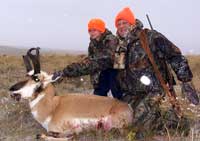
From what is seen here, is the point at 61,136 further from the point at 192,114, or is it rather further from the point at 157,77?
the point at 192,114

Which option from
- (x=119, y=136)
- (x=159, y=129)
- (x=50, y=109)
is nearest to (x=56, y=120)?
(x=50, y=109)

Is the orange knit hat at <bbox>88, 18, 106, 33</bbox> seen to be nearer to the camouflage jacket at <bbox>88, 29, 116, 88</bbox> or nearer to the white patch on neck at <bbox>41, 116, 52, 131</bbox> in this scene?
the camouflage jacket at <bbox>88, 29, 116, 88</bbox>

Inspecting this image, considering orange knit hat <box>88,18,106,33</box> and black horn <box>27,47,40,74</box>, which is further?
orange knit hat <box>88,18,106,33</box>

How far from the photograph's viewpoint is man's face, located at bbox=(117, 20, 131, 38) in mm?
7930

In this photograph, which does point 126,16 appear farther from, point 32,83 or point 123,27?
point 32,83

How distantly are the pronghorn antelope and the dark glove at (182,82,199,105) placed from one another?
0.85 metres

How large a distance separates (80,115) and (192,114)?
8.86ft

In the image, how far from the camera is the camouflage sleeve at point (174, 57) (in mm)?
7531

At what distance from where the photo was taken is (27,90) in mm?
7707

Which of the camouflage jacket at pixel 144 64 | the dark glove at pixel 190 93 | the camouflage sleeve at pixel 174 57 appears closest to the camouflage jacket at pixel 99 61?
the camouflage jacket at pixel 144 64

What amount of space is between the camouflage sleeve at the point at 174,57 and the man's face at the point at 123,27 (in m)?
0.46

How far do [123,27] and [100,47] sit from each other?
38.3 inches

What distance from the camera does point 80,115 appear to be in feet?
25.0

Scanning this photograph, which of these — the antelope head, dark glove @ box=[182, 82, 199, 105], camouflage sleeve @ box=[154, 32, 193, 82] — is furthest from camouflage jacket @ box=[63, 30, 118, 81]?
dark glove @ box=[182, 82, 199, 105]
